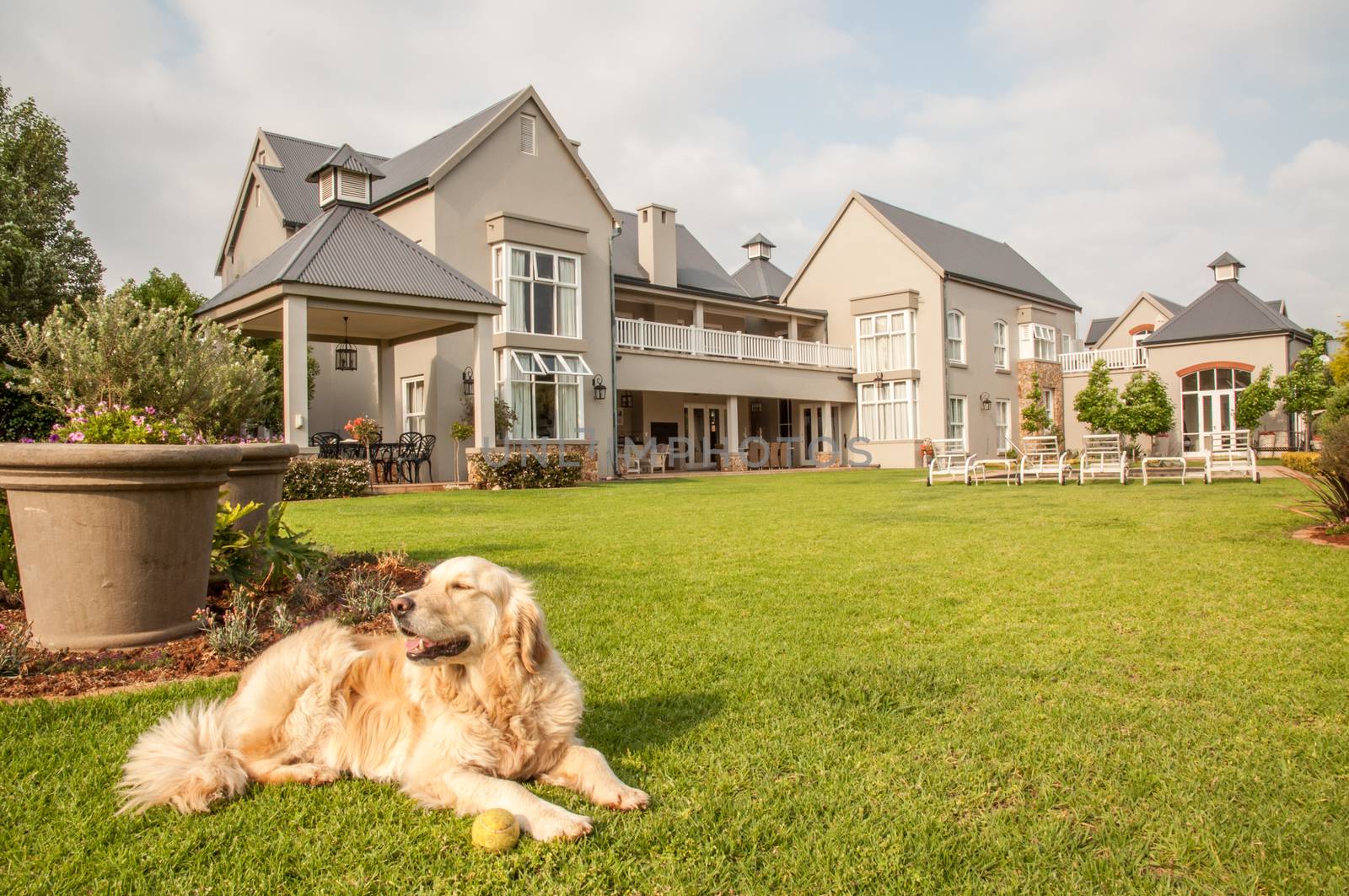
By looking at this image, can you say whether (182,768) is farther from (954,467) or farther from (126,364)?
(954,467)

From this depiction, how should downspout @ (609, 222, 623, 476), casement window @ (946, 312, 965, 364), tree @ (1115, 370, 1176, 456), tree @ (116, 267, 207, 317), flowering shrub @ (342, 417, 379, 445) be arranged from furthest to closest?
casement window @ (946, 312, 965, 364)
tree @ (1115, 370, 1176, 456)
tree @ (116, 267, 207, 317)
downspout @ (609, 222, 623, 476)
flowering shrub @ (342, 417, 379, 445)

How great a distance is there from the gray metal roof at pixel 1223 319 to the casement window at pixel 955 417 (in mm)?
9004

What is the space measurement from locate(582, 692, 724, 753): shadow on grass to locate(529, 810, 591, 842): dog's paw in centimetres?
66

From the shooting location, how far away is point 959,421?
99.0 feet

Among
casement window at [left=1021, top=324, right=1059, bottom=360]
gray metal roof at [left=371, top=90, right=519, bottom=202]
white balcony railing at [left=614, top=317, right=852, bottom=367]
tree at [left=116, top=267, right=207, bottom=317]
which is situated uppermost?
gray metal roof at [left=371, top=90, right=519, bottom=202]

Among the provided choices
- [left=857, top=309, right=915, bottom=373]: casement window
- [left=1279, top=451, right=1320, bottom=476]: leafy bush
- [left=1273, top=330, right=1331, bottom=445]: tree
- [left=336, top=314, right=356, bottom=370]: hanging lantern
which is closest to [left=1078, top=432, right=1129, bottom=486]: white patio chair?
[left=1279, top=451, right=1320, bottom=476]: leafy bush

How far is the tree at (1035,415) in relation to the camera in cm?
3017

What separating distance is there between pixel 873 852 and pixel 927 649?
2207 millimetres

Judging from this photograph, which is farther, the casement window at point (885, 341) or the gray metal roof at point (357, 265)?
the casement window at point (885, 341)

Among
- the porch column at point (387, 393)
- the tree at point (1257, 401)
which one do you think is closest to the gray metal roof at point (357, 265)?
the porch column at point (387, 393)

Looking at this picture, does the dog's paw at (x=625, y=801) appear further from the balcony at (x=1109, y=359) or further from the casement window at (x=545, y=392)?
the balcony at (x=1109, y=359)

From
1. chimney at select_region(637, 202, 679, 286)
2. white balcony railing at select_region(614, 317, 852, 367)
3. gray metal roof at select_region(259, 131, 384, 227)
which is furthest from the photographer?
chimney at select_region(637, 202, 679, 286)

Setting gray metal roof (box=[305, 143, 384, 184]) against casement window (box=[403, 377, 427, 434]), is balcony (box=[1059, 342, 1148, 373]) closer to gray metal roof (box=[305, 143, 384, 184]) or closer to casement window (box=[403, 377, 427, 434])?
casement window (box=[403, 377, 427, 434])

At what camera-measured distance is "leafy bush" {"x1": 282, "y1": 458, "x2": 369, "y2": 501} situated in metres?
14.1
